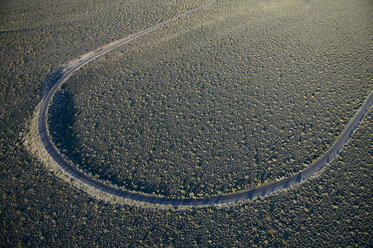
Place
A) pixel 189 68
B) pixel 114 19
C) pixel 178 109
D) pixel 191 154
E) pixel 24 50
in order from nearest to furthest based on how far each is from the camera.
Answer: pixel 191 154 → pixel 178 109 → pixel 189 68 → pixel 24 50 → pixel 114 19

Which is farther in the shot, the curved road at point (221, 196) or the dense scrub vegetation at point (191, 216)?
the curved road at point (221, 196)

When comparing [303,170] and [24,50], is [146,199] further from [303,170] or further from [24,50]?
[24,50]

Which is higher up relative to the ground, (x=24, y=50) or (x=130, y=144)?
(x=24, y=50)

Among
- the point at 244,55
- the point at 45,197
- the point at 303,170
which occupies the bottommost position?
the point at 303,170

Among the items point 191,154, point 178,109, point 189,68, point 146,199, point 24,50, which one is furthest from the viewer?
point 24,50

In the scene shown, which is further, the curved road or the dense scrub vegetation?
the curved road

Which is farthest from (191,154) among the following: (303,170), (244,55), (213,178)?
(244,55)

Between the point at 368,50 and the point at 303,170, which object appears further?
the point at 368,50

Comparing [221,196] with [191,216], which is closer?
[191,216]

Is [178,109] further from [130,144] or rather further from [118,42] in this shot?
[118,42]
